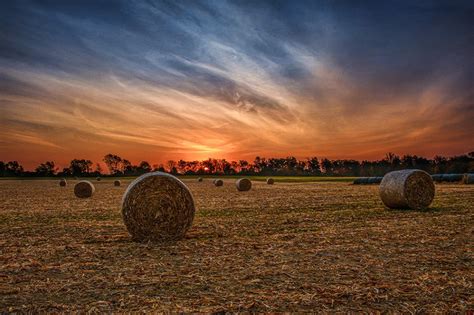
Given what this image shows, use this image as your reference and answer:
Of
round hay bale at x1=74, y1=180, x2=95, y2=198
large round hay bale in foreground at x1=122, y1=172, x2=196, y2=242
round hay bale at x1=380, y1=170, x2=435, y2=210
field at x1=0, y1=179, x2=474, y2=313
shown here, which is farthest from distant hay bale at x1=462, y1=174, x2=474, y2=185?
large round hay bale in foreground at x1=122, y1=172, x2=196, y2=242

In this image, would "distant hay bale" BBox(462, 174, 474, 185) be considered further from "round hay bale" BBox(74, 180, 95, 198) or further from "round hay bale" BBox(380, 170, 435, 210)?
"round hay bale" BBox(74, 180, 95, 198)

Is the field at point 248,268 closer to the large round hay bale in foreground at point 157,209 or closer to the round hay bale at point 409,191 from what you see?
the large round hay bale in foreground at point 157,209

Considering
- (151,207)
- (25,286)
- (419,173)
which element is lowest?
(25,286)

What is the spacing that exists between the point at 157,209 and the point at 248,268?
168 inches

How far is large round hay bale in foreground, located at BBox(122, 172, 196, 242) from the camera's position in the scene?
32.0ft

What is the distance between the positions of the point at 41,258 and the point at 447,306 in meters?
6.85

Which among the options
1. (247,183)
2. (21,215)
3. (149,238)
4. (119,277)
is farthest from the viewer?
(247,183)

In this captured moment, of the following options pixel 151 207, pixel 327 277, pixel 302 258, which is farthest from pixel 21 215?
pixel 327 277

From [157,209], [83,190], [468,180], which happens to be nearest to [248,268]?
[157,209]

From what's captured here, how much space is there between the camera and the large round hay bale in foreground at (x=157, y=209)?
9750 millimetres

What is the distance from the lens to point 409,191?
15.5 m

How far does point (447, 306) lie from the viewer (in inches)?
185

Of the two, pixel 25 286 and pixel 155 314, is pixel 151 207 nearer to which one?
pixel 25 286

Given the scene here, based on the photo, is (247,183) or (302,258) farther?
(247,183)
